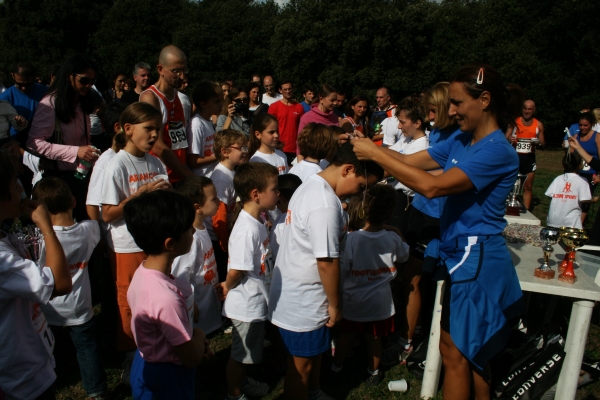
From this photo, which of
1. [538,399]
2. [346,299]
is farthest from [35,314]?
[538,399]

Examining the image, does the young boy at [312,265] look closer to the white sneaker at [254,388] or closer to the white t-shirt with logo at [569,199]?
the white sneaker at [254,388]

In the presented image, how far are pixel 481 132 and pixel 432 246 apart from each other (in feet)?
3.84

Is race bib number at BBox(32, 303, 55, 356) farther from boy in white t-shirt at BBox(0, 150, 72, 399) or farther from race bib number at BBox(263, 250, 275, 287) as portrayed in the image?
race bib number at BBox(263, 250, 275, 287)

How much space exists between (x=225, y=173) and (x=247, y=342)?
5.63ft

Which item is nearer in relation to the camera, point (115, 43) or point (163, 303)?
point (163, 303)

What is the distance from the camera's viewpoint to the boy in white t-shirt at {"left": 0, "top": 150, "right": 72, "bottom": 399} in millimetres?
1854

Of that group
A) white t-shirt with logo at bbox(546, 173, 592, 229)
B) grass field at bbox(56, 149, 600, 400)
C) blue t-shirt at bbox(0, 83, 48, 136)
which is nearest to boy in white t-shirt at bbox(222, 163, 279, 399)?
grass field at bbox(56, 149, 600, 400)

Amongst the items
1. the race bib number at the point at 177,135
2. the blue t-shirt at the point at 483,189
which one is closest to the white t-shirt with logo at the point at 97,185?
the race bib number at the point at 177,135

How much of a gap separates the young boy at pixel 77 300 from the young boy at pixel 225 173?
1.19 meters

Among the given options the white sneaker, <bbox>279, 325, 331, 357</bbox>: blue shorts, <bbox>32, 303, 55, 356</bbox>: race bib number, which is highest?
<bbox>32, 303, 55, 356</bbox>: race bib number

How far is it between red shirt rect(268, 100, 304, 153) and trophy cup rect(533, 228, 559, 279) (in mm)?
4852

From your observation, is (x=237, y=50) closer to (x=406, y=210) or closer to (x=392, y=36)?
(x=392, y=36)

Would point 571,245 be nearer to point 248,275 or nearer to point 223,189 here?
point 248,275

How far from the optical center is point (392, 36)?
104 feet
